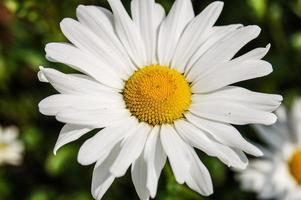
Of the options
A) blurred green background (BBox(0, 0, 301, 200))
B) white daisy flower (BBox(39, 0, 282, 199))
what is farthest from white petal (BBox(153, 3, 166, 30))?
blurred green background (BBox(0, 0, 301, 200))

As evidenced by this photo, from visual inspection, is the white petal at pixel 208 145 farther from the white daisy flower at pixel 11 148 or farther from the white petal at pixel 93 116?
the white daisy flower at pixel 11 148

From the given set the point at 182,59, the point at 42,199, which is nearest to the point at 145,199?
the point at 182,59

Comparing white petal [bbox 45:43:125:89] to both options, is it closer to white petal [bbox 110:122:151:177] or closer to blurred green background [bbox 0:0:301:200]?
white petal [bbox 110:122:151:177]

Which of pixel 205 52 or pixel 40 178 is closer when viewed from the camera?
pixel 205 52

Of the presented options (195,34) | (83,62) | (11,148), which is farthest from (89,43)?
(11,148)

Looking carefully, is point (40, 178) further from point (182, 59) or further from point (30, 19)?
point (182, 59)

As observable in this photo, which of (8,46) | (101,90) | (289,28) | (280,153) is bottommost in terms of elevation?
(280,153)

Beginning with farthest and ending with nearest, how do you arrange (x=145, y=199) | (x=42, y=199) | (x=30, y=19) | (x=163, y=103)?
(x=42, y=199), (x=30, y=19), (x=163, y=103), (x=145, y=199)

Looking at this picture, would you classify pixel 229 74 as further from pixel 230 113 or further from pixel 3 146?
pixel 3 146
